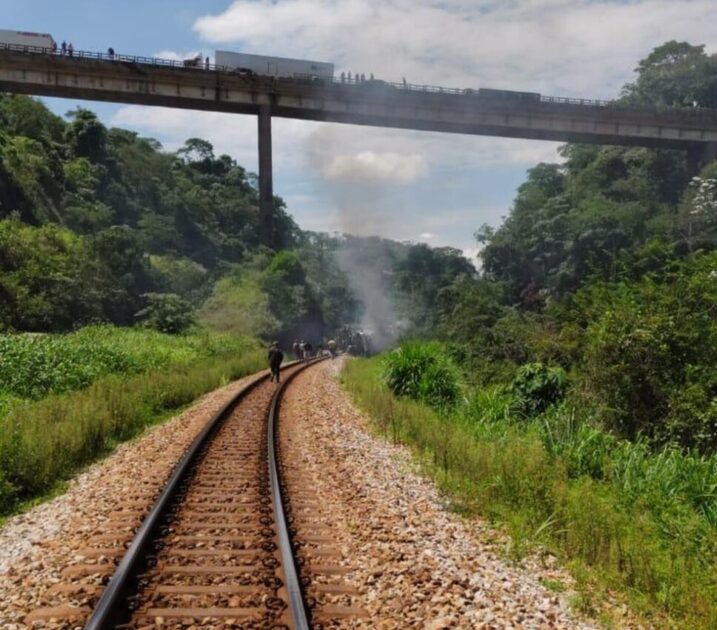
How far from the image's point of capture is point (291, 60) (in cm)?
5322

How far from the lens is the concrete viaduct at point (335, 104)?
46.5 metres

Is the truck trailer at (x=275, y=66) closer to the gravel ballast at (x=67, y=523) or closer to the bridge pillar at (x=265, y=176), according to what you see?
the bridge pillar at (x=265, y=176)

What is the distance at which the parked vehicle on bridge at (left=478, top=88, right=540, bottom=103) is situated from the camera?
53.9m

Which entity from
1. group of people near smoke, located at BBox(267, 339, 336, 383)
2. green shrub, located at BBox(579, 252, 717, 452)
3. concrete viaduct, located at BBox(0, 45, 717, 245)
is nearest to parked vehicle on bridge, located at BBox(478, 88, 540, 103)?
concrete viaduct, located at BBox(0, 45, 717, 245)

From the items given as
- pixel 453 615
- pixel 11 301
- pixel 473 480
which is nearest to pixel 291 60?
pixel 11 301

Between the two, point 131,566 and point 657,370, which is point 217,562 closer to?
point 131,566

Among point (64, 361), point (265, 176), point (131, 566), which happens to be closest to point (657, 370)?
point (131, 566)

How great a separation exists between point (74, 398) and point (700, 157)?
204 feet

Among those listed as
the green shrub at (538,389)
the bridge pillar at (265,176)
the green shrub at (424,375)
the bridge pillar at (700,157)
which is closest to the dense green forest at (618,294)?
the green shrub at (538,389)

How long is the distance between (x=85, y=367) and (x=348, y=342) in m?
35.1

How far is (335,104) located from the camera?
51625 millimetres

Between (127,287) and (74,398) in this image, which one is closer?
(74,398)

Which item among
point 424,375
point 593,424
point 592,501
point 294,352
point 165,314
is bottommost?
point 294,352

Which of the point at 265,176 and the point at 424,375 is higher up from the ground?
the point at 265,176
